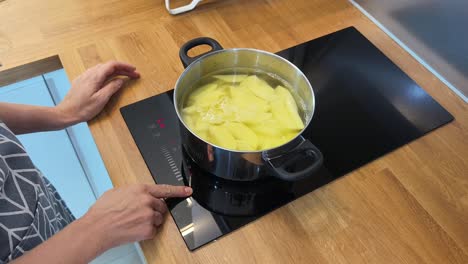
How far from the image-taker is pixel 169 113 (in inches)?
27.5

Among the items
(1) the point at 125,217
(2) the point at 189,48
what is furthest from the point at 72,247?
(2) the point at 189,48

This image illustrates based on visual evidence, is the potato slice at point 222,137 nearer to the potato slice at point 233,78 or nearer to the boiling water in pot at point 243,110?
the boiling water in pot at point 243,110

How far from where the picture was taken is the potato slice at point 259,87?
2.13 ft

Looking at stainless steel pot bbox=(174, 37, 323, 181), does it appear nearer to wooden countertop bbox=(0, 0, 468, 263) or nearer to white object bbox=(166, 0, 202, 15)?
wooden countertop bbox=(0, 0, 468, 263)

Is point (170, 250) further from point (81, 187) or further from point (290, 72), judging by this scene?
point (81, 187)

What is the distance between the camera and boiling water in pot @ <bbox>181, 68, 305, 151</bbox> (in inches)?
23.3

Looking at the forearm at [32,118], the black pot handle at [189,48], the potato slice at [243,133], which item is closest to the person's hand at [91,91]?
the forearm at [32,118]

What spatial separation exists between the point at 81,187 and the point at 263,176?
→ 74cm

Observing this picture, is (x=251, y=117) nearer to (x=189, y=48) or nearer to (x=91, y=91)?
(x=189, y=48)

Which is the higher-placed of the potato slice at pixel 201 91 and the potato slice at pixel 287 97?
the potato slice at pixel 201 91

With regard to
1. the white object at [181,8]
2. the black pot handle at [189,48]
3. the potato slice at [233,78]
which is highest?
the black pot handle at [189,48]

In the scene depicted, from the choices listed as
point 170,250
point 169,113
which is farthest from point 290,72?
point 170,250

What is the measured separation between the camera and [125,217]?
1.83 ft

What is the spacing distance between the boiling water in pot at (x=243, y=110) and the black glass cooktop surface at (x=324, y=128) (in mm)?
76
